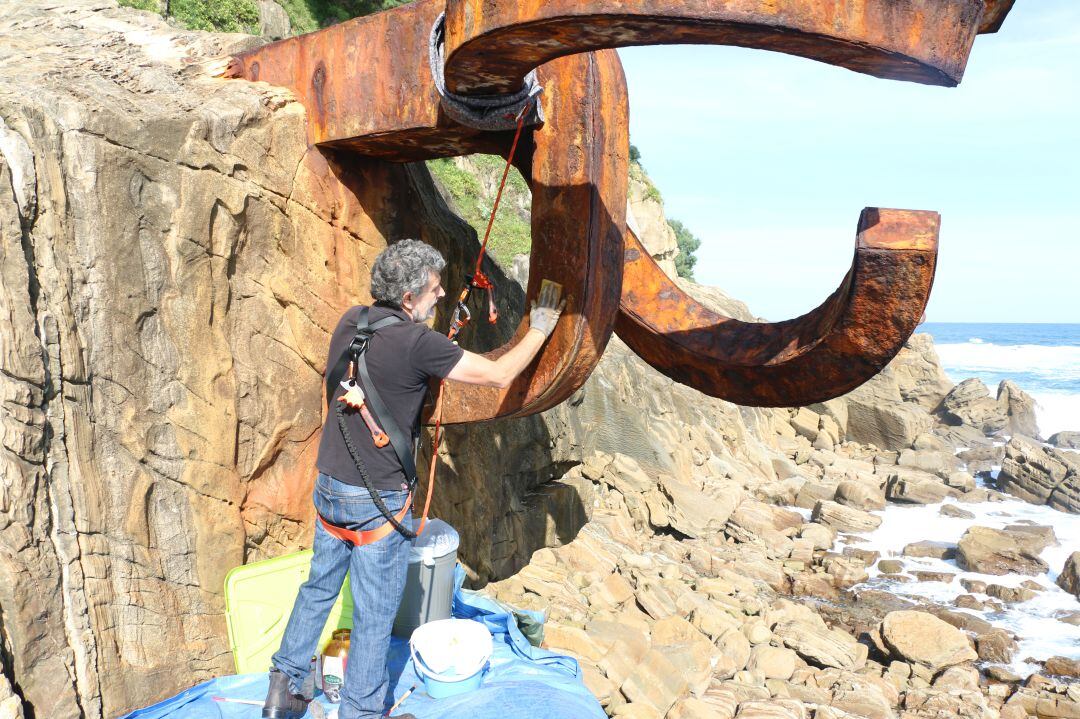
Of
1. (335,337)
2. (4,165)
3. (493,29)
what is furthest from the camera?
(335,337)

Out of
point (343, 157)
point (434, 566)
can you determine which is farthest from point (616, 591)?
point (343, 157)

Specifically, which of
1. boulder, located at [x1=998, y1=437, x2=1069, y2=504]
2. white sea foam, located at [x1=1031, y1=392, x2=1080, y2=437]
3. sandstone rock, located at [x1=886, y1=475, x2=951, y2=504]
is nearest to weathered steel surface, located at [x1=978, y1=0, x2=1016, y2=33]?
sandstone rock, located at [x1=886, y1=475, x2=951, y2=504]

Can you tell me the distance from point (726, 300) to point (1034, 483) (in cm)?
711

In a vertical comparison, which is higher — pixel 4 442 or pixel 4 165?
pixel 4 165

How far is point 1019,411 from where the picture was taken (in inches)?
949

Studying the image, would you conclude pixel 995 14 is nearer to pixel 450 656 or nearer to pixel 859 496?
pixel 450 656

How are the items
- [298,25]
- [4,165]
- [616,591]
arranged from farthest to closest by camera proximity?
[298,25], [616,591], [4,165]

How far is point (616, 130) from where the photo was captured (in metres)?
3.58

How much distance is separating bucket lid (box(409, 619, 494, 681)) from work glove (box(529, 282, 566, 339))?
126 centimetres

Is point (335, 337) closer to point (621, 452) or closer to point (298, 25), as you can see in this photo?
point (621, 452)

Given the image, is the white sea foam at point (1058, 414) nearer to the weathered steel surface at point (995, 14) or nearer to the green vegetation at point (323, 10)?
the green vegetation at point (323, 10)

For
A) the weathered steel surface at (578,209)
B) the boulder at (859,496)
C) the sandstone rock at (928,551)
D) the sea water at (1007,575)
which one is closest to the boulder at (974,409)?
the sea water at (1007,575)

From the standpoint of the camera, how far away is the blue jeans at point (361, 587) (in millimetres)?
2928

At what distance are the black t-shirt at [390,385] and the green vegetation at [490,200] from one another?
18.8 ft
